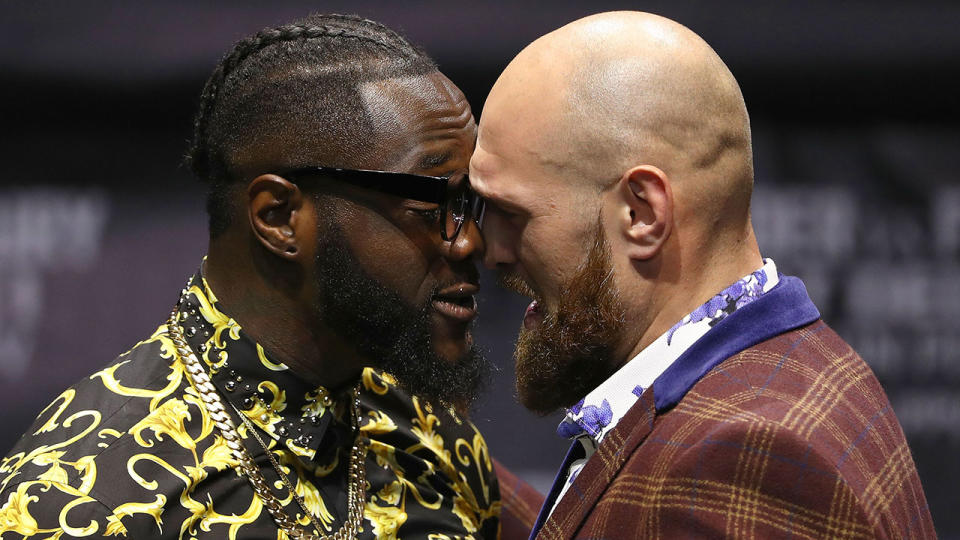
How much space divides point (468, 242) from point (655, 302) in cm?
50

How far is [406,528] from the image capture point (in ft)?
8.08

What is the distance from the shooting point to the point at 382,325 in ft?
7.82

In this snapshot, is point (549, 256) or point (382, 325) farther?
point (382, 325)

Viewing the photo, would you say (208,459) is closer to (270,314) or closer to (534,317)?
(270,314)

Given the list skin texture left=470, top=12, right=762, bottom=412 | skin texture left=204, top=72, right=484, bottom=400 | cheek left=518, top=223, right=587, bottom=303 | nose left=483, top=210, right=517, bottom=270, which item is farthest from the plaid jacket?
skin texture left=204, top=72, right=484, bottom=400

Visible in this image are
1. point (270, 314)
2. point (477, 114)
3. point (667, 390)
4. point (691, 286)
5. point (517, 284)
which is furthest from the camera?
point (477, 114)

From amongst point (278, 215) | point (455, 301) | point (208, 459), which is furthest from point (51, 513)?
point (455, 301)

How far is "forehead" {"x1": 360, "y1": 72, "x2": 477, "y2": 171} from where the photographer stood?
232cm

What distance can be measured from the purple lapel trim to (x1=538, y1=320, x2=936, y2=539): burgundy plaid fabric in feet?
0.05

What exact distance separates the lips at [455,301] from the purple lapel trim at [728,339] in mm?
610

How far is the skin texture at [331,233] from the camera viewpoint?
2.32m

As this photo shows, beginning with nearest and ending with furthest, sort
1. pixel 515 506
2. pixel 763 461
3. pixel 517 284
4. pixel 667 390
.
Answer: pixel 763 461 < pixel 667 390 < pixel 517 284 < pixel 515 506

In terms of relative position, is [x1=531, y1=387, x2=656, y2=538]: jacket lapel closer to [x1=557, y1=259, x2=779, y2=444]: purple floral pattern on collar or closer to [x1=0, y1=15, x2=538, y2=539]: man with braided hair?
[x1=557, y1=259, x2=779, y2=444]: purple floral pattern on collar

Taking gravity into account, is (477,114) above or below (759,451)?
below
